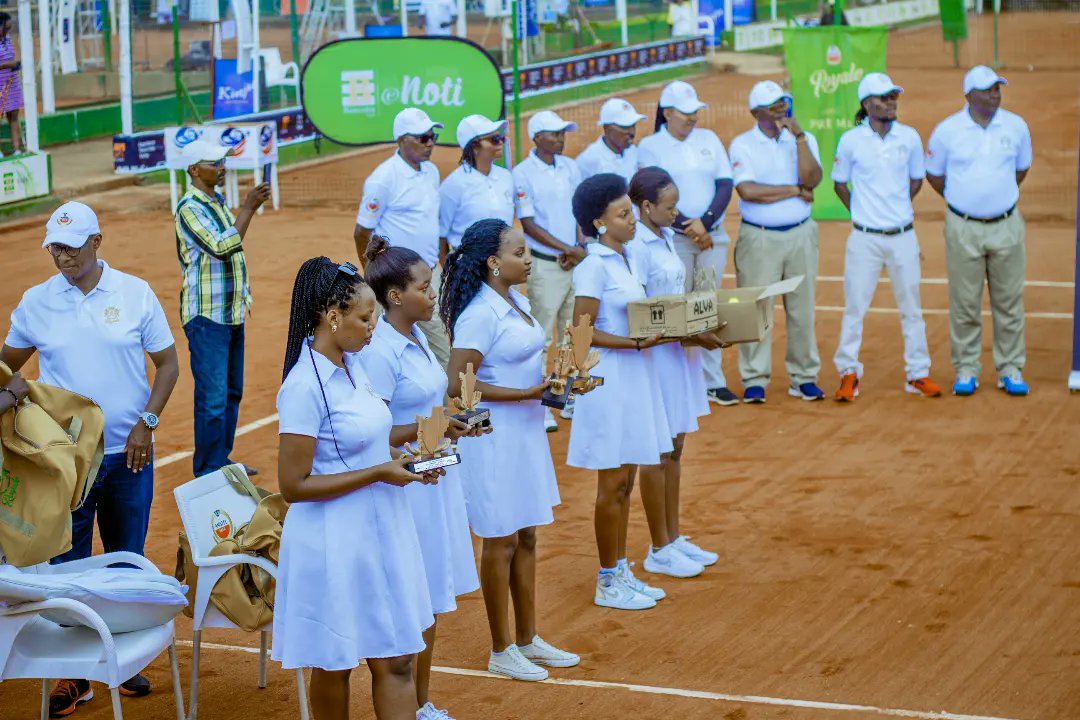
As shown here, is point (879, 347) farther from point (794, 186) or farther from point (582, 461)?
point (582, 461)

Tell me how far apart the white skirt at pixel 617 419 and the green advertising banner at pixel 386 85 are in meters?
9.90

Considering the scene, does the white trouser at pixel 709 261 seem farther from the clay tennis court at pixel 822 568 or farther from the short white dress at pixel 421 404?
the short white dress at pixel 421 404

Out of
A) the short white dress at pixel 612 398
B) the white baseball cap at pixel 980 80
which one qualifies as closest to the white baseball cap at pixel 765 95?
the white baseball cap at pixel 980 80

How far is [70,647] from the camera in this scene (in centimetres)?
607

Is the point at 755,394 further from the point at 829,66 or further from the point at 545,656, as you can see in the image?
the point at 829,66

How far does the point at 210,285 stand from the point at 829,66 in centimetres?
945

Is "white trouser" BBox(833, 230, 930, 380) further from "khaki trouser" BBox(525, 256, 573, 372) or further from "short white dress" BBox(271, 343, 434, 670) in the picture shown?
"short white dress" BBox(271, 343, 434, 670)

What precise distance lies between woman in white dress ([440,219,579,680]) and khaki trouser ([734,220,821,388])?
5.38 meters

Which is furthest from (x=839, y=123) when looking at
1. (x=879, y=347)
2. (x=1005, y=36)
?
(x=1005, y=36)

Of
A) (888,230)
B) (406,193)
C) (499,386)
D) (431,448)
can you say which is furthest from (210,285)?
(888,230)

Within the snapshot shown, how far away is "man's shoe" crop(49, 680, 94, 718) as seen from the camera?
6867 millimetres

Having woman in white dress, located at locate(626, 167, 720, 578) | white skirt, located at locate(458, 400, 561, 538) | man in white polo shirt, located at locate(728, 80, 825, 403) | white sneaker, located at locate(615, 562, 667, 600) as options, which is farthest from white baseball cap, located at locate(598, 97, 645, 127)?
white skirt, located at locate(458, 400, 561, 538)

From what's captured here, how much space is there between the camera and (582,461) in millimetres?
7961

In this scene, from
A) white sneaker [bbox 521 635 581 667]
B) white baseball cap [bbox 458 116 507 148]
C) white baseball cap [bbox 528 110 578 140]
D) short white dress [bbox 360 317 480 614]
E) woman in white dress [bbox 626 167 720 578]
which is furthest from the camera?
white baseball cap [bbox 528 110 578 140]
